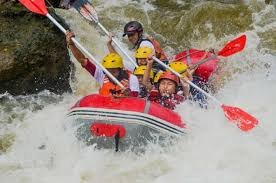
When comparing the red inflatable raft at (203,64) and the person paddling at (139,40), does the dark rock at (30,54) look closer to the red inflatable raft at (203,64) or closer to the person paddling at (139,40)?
the person paddling at (139,40)

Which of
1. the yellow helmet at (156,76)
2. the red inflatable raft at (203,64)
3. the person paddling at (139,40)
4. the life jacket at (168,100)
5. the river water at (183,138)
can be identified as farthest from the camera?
the red inflatable raft at (203,64)

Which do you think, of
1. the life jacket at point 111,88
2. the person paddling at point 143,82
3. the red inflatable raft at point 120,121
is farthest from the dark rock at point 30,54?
the red inflatable raft at point 120,121

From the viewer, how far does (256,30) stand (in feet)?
32.6

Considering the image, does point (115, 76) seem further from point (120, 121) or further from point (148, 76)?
point (120, 121)

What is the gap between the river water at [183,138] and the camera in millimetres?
5980

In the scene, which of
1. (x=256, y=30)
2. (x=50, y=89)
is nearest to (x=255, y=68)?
(x=256, y=30)

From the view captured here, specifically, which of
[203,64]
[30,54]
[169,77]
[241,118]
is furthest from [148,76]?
[30,54]

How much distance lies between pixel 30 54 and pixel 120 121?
2.37m

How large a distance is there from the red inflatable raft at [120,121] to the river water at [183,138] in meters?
0.17

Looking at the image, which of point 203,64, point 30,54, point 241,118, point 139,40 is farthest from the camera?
point 203,64

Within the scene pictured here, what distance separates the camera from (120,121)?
5.86 meters

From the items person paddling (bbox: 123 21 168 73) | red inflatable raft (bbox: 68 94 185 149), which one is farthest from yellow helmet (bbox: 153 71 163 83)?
red inflatable raft (bbox: 68 94 185 149)

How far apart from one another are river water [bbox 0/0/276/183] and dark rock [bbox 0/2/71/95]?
17 centimetres

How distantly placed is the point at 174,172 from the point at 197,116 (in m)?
0.88
